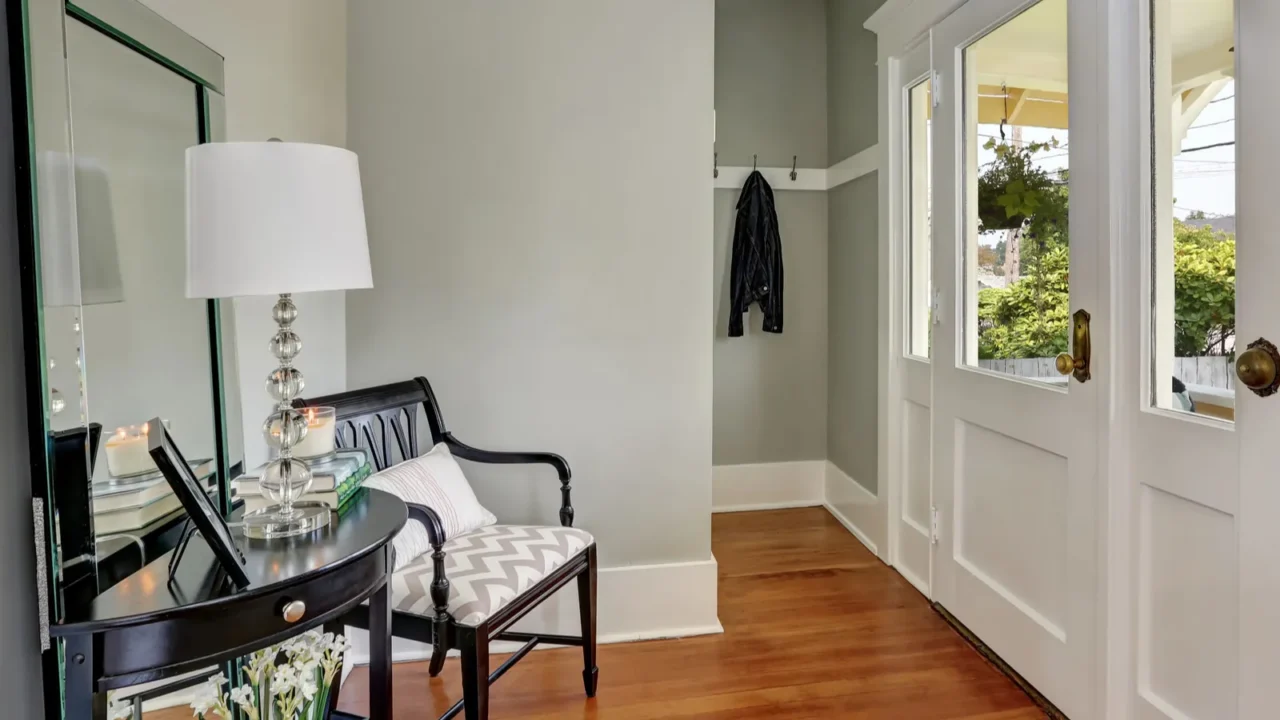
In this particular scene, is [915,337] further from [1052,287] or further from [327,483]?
[327,483]

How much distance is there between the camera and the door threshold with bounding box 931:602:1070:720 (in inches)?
76.4

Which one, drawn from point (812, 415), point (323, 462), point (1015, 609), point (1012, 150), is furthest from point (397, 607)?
point (812, 415)

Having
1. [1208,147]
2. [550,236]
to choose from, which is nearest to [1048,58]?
[1208,147]

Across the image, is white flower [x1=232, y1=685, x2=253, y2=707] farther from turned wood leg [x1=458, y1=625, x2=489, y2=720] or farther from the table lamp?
turned wood leg [x1=458, y1=625, x2=489, y2=720]

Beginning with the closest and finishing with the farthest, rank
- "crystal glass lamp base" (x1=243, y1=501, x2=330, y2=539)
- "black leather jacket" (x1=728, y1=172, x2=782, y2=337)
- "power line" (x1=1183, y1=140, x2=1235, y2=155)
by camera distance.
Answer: "crystal glass lamp base" (x1=243, y1=501, x2=330, y2=539)
"power line" (x1=1183, y1=140, x2=1235, y2=155)
"black leather jacket" (x1=728, y1=172, x2=782, y2=337)

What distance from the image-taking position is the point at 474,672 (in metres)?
1.58

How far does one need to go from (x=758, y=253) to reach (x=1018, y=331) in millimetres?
1646

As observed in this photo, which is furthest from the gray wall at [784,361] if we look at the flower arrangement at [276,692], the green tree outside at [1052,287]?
the flower arrangement at [276,692]

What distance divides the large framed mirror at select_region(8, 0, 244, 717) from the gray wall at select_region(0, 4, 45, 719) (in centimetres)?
2

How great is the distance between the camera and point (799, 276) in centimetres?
376

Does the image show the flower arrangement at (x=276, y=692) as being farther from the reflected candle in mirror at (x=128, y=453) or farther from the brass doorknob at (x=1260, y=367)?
the brass doorknob at (x=1260, y=367)

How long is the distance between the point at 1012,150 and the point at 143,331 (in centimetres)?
224

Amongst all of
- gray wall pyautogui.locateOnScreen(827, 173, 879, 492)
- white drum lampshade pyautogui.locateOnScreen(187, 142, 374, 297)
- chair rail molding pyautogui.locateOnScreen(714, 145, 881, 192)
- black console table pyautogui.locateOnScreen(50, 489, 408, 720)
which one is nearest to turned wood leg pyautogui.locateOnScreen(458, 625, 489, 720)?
black console table pyautogui.locateOnScreen(50, 489, 408, 720)

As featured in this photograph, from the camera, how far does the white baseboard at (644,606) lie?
7.74ft
